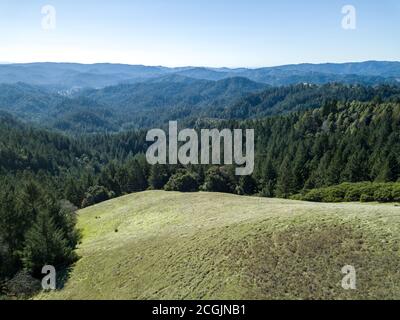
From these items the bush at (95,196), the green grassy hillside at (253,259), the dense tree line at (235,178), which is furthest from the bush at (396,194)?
the bush at (95,196)

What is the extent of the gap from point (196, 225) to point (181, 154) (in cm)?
12278

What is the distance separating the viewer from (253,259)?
110 feet

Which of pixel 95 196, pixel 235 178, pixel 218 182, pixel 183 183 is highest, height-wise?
pixel 235 178

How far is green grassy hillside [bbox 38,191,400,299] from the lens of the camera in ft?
95.5

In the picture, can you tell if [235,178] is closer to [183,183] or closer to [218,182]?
[218,182]

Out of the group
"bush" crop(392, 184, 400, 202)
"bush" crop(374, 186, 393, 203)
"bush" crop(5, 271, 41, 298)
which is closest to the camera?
"bush" crop(5, 271, 41, 298)

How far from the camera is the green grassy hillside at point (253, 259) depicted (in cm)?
2909

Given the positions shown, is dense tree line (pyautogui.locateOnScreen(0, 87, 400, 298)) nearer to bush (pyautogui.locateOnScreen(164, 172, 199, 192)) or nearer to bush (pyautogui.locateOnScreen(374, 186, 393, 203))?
bush (pyautogui.locateOnScreen(164, 172, 199, 192))

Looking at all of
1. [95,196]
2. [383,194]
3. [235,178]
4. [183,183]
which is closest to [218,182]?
[235,178]

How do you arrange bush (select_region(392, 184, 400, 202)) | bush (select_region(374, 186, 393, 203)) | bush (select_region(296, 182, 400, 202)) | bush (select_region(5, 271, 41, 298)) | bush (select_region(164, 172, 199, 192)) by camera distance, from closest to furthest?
bush (select_region(5, 271, 41, 298)) → bush (select_region(392, 184, 400, 202)) → bush (select_region(374, 186, 393, 203)) → bush (select_region(296, 182, 400, 202)) → bush (select_region(164, 172, 199, 192))

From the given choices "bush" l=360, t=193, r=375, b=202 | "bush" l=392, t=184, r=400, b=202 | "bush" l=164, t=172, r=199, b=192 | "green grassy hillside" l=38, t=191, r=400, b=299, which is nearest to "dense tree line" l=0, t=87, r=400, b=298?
"bush" l=164, t=172, r=199, b=192

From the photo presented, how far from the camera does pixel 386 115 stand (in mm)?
151000
